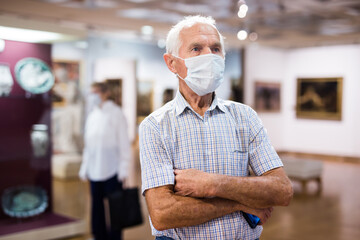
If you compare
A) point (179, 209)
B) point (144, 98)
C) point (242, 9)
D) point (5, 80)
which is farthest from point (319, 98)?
point (179, 209)

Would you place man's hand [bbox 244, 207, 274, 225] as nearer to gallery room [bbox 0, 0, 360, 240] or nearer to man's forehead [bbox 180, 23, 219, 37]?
gallery room [bbox 0, 0, 360, 240]

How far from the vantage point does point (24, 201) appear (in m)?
5.99

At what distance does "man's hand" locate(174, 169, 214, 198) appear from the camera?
193 centimetres

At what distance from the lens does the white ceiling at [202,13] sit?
8508 millimetres

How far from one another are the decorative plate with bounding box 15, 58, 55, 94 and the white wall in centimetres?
895

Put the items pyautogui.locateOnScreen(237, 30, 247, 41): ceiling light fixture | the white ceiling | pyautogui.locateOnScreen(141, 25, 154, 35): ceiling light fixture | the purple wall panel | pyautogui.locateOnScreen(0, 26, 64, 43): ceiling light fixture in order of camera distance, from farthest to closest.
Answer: pyautogui.locateOnScreen(237, 30, 247, 41): ceiling light fixture → pyautogui.locateOnScreen(141, 25, 154, 35): ceiling light fixture → the white ceiling → the purple wall panel → pyautogui.locateOnScreen(0, 26, 64, 43): ceiling light fixture

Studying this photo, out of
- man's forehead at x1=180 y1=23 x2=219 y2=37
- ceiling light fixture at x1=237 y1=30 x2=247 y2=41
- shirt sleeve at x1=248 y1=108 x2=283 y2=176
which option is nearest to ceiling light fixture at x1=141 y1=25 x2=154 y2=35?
ceiling light fixture at x1=237 y1=30 x2=247 y2=41

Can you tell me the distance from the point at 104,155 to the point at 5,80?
65.0 inches

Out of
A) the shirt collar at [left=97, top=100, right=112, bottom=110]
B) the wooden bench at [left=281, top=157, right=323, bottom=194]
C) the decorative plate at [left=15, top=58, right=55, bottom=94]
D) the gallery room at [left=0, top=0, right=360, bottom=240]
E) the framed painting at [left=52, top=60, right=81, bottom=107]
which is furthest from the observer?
the wooden bench at [left=281, top=157, right=323, bottom=194]

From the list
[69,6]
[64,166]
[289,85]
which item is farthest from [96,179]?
[289,85]

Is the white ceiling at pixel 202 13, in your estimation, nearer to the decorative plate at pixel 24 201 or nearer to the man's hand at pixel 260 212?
the decorative plate at pixel 24 201

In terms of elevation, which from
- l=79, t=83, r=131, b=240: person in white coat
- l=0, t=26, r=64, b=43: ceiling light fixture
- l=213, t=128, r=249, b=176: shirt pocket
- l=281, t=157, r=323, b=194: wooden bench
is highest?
l=0, t=26, r=64, b=43: ceiling light fixture

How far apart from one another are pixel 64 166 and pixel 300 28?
782cm

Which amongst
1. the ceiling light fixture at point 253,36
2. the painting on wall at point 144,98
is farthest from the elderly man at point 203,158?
the painting on wall at point 144,98
